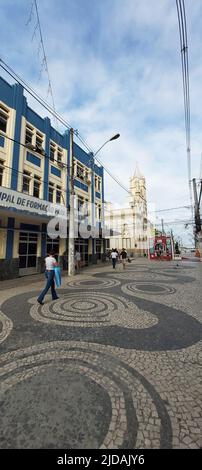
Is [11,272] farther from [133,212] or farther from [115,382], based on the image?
[133,212]

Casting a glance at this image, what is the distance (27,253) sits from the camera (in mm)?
14312

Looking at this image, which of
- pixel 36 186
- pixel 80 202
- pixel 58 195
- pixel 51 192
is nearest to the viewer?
pixel 36 186

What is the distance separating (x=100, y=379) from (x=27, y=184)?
1440 centimetres

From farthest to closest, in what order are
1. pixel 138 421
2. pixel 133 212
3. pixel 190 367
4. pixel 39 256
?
pixel 133 212
pixel 39 256
pixel 190 367
pixel 138 421

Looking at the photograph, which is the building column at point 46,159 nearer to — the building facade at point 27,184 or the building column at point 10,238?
the building facade at point 27,184

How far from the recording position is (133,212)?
47.1 m

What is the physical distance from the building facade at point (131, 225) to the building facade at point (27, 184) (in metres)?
27.5

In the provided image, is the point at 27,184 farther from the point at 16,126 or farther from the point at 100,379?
the point at 100,379

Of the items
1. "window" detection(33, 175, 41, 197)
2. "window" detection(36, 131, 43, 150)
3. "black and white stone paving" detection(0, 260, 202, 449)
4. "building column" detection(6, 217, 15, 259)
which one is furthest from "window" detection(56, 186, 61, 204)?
"black and white stone paving" detection(0, 260, 202, 449)

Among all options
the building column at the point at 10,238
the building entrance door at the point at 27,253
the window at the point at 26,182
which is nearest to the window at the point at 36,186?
the window at the point at 26,182

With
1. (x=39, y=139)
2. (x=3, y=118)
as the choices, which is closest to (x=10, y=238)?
(x=3, y=118)
